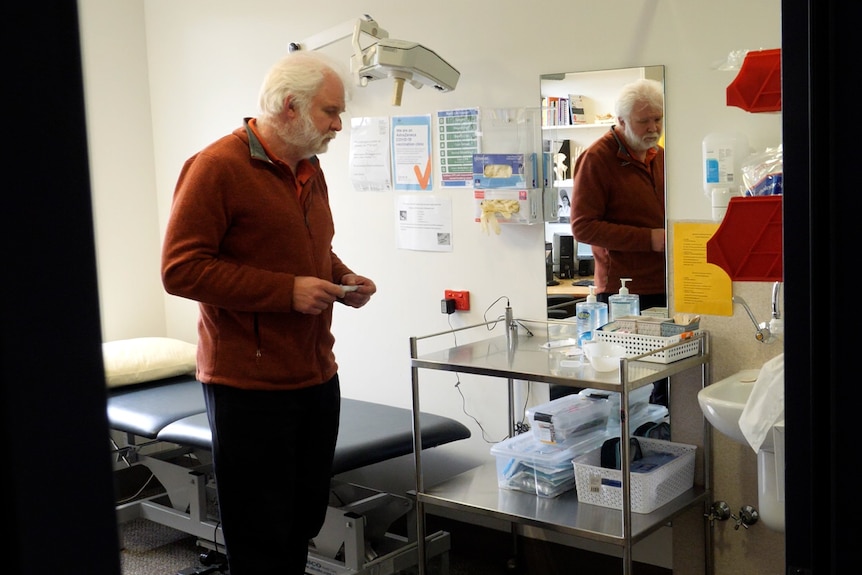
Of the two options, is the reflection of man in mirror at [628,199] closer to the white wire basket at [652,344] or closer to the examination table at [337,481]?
the white wire basket at [652,344]

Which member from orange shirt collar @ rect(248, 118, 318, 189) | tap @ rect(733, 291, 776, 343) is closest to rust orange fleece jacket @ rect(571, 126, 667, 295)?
tap @ rect(733, 291, 776, 343)

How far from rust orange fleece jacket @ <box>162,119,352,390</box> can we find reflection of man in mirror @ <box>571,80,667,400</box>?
1.14 m

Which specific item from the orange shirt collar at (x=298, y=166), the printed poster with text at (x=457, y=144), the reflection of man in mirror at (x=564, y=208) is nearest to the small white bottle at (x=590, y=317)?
the reflection of man in mirror at (x=564, y=208)

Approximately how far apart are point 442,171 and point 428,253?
32 centimetres

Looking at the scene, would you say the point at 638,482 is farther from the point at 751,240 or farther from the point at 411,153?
the point at 411,153

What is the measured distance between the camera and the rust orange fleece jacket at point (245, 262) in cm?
223

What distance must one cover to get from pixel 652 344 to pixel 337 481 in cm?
128

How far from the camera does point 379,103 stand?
145 inches

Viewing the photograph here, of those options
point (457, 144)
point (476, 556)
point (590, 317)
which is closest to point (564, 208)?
point (590, 317)

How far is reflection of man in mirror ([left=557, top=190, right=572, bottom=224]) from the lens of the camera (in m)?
3.21

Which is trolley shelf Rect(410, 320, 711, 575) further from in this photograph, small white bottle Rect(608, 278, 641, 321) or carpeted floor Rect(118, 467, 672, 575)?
carpeted floor Rect(118, 467, 672, 575)

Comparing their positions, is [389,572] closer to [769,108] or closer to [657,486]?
[657,486]

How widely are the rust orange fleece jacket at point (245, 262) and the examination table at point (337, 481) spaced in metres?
0.77

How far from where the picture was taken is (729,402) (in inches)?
98.8
